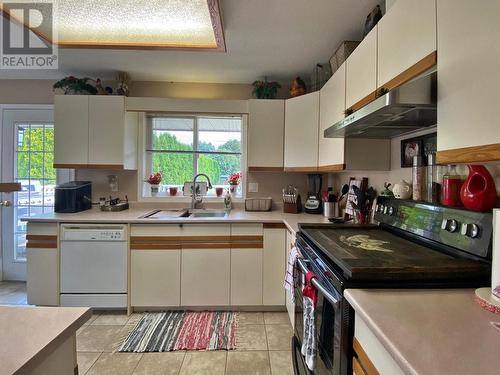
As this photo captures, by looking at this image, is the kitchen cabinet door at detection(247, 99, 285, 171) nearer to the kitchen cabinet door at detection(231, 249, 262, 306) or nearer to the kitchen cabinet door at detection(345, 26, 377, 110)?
the kitchen cabinet door at detection(231, 249, 262, 306)

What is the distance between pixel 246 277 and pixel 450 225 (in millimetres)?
1738

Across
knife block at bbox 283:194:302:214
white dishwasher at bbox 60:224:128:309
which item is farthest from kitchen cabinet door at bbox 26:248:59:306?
knife block at bbox 283:194:302:214

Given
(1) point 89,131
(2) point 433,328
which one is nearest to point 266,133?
(1) point 89,131

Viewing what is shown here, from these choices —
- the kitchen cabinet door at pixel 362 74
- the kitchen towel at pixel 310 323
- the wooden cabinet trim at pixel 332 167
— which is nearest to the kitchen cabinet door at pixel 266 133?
the wooden cabinet trim at pixel 332 167

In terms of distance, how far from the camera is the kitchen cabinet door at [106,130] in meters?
2.65

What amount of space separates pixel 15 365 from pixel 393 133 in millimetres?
1937

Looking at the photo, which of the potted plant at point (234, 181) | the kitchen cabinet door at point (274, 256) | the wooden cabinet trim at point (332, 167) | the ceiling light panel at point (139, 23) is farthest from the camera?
the potted plant at point (234, 181)

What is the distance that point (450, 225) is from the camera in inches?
42.0

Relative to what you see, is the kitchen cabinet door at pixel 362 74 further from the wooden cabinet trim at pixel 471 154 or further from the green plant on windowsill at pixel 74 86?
the green plant on windowsill at pixel 74 86

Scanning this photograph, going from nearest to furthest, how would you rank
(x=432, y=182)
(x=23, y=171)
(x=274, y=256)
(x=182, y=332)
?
(x=432, y=182), (x=182, y=332), (x=274, y=256), (x=23, y=171)

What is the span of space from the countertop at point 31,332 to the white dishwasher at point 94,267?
67.3 inches

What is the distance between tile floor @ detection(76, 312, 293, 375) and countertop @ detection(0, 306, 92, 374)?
1314 mm

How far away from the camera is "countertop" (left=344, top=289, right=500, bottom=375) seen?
0.52 m

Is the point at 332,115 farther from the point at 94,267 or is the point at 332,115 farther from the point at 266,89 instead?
the point at 94,267
